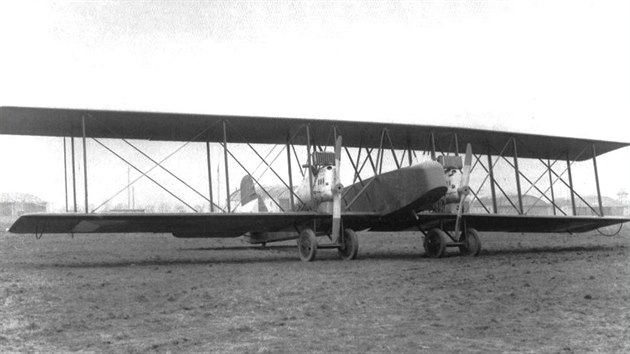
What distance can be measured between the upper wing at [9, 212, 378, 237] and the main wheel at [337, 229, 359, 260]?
48 cm

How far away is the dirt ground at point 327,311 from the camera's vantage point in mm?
5109

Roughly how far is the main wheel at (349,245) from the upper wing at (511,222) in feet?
5.00

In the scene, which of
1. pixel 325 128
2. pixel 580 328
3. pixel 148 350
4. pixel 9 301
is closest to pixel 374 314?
pixel 580 328

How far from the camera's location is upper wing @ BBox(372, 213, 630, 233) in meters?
16.0

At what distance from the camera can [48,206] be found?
372 ft

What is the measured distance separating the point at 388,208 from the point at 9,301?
376 inches

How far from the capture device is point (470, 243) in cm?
1578

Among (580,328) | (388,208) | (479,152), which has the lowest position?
(580,328)

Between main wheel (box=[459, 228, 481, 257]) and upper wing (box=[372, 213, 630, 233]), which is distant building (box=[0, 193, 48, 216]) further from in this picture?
main wheel (box=[459, 228, 481, 257])

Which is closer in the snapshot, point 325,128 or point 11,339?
point 11,339

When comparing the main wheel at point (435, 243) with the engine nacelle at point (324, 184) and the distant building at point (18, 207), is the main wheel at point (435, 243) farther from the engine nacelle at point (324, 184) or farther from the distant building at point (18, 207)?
the distant building at point (18, 207)

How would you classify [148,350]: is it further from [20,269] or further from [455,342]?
[20,269]

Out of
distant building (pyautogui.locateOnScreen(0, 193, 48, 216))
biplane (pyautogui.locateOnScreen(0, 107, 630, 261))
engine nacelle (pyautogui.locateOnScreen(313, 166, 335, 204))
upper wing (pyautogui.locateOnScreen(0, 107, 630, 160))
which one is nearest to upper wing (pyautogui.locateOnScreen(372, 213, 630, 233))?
biplane (pyautogui.locateOnScreen(0, 107, 630, 261))

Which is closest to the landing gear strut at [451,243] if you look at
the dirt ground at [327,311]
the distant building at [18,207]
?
the dirt ground at [327,311]
